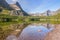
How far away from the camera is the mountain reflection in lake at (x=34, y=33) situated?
607 centimetres

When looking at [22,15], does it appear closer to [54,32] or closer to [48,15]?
[48,15]

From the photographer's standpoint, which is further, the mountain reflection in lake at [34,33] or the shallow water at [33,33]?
the mountain reflection in lake at [34,33]

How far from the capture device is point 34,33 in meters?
6.54

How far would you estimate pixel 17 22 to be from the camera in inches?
237

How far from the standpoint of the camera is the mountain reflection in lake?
19.9 ft

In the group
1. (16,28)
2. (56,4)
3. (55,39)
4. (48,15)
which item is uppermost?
(56,4)

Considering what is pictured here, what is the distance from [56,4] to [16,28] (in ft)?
5.64

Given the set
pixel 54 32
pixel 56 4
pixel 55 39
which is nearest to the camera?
pixel 55 39

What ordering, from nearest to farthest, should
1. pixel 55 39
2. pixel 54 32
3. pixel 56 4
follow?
1. pixel 55 39
2. pixel 56 4
3. pixel 54 32

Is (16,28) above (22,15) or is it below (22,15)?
below

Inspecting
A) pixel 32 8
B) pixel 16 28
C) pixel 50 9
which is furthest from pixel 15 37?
pixel 50 9

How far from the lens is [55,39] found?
5691mm

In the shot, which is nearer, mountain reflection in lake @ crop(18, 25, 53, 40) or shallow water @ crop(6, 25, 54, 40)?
shallow water @ crop(6, 25, 54, 40)

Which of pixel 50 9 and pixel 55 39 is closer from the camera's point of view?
pixel 55 39
